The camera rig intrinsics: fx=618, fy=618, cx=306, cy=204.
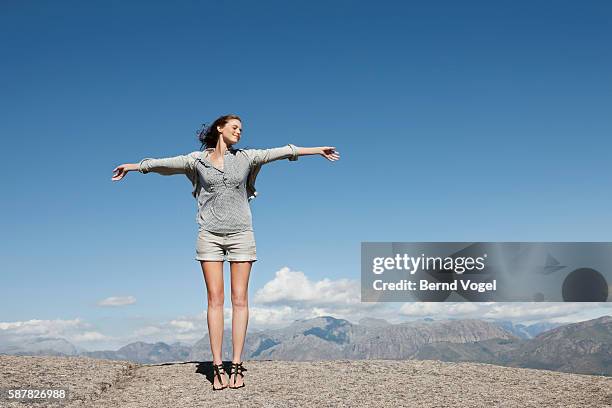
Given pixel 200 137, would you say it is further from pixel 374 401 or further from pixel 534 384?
pixel 534 384

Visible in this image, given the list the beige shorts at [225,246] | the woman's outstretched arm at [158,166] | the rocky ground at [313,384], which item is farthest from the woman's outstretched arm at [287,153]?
the rocky ground at [313,384]

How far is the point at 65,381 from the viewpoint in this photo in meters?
8.34

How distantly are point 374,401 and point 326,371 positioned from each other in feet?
5.20

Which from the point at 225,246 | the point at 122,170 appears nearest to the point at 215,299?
the point at 225,246

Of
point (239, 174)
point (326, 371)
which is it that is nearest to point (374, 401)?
point (326, 371)

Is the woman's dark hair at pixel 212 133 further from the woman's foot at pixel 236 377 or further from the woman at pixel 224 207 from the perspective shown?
the woman's foot at pixel 236 377

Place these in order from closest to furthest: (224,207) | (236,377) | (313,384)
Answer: (224,207)
(236,377)
(313,384)

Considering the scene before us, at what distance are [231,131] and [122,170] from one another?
150 cm

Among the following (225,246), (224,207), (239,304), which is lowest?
(239,304)

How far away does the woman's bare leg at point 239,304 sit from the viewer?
7.80 meters

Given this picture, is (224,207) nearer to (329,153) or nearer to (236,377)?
(329,153)

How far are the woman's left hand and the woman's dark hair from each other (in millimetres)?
1185

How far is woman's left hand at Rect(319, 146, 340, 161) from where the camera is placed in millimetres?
8047

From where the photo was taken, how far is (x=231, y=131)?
8016mm
